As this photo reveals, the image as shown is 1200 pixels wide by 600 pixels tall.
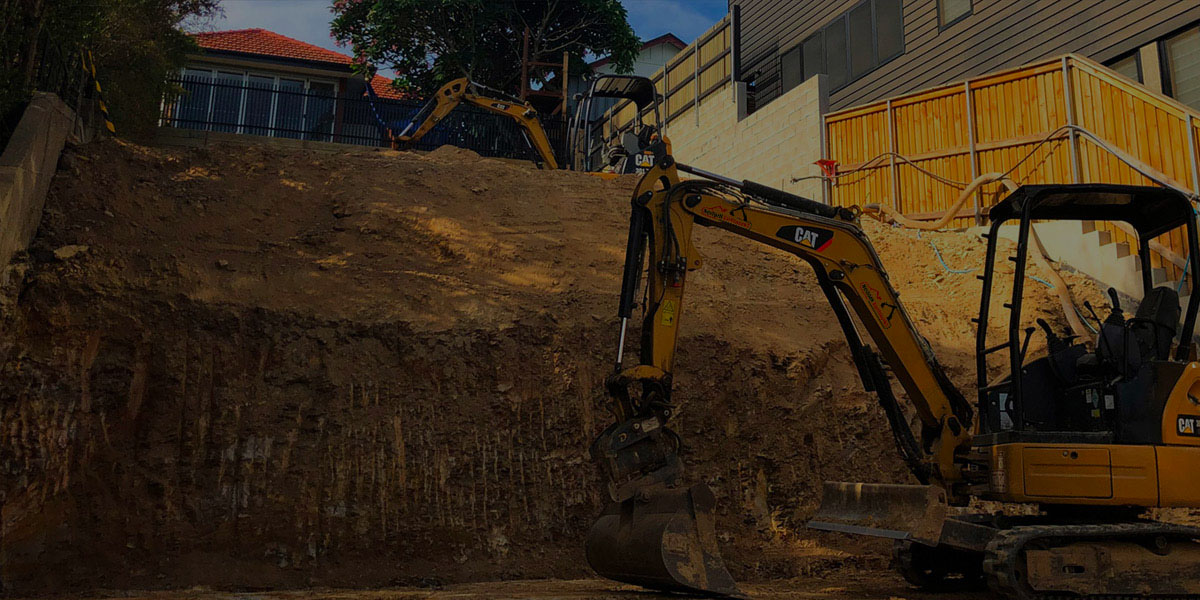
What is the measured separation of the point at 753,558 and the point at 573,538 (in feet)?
5.40

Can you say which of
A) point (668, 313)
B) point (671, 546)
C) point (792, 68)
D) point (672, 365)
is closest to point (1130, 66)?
point (792, 68)

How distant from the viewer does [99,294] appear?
8.35m

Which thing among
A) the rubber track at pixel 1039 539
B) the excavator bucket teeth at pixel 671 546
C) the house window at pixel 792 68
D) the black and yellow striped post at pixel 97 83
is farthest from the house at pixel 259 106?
the rubber track at pixel 1039 539

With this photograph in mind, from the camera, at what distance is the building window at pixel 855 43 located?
18.3 meters

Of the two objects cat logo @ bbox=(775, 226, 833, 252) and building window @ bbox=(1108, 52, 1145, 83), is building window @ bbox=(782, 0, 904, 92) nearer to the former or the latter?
building window @ bbox=(1108, 52, 1145, 83)

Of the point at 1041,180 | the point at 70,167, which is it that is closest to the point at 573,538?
the point at 70,167

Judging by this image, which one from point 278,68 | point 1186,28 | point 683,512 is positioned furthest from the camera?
point 278,68

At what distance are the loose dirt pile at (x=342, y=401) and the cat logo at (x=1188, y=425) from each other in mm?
3234

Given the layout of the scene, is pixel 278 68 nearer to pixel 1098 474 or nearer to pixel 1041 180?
pixel 1041 180

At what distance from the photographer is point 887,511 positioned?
21.8 feet

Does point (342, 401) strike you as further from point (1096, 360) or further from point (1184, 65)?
point (1184, 65)

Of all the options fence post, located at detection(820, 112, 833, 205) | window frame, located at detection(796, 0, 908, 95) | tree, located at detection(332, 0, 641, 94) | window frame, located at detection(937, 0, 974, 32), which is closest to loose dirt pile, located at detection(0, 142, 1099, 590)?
fence post, located at detection(820, 112, 833, 205)

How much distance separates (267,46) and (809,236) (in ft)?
73.2

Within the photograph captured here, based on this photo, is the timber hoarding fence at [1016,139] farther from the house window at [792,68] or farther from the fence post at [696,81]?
the fence post at [696,81]
